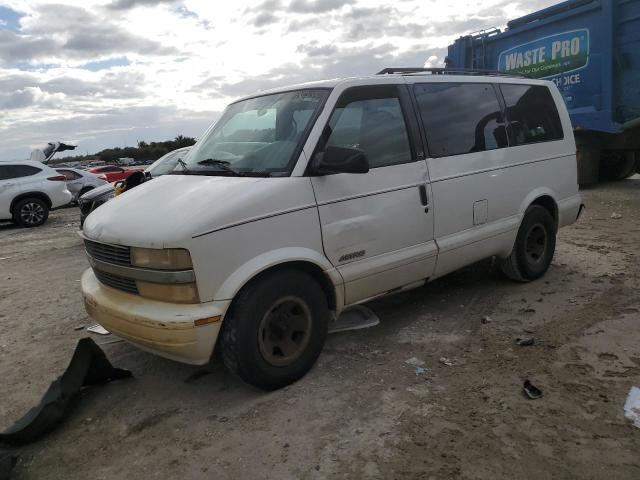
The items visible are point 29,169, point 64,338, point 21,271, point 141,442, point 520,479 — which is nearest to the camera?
point 520,479

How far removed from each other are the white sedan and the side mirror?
45.8ft

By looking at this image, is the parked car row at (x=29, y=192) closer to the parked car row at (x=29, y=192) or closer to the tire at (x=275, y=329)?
the parked car row at (x=29, y=192)

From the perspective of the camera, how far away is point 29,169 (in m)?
13.2

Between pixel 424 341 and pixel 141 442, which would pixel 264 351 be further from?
pixel 424 341

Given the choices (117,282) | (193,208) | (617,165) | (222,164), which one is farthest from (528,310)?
(617,165)

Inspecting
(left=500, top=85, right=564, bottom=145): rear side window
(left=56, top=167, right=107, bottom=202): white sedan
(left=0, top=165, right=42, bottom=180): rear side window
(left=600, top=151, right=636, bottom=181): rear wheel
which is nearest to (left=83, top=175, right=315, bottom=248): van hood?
(left=500, top=85, right=564, bottom=145): rear side window

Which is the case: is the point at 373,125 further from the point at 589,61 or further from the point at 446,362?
the point at 589,61

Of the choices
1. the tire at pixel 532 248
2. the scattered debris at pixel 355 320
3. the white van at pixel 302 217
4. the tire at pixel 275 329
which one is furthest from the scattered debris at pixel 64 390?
the tire at pixel 532 248

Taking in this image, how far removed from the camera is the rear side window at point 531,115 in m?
5.04

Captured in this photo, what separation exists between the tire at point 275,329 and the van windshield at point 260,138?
0.75 m

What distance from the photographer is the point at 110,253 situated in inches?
136

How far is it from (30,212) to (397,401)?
12321mm

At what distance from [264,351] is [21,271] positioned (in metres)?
5.85

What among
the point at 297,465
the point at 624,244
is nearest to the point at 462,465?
the point at 297,465
